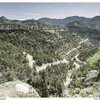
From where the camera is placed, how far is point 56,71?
5050cm

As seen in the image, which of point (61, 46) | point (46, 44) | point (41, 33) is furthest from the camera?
point (41, 33)

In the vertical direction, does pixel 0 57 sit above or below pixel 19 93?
below

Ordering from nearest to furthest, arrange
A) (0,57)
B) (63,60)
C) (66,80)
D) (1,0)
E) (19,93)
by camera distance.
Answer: (1,0) < (19,93) < (0,57) < (66,80) < (63,60)

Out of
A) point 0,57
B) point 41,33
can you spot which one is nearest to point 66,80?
point 0,57

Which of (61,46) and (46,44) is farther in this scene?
(61,46)

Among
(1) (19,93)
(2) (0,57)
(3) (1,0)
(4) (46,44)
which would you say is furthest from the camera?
(4) (46,44)

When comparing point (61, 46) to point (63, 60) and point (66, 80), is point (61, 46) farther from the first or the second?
point (66, 80)

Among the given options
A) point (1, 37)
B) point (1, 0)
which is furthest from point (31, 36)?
point (1, 0)

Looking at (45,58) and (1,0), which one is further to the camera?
(45,58)

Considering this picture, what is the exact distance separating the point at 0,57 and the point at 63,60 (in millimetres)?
30652

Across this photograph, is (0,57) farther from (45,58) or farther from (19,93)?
(19,93)

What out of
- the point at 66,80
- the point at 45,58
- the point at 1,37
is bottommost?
the point at 66,80

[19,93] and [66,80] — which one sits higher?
[19,93]

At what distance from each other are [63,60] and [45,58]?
1035 cm
